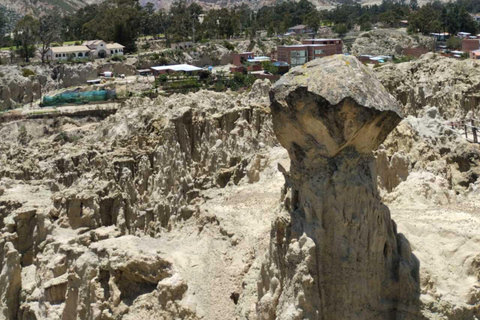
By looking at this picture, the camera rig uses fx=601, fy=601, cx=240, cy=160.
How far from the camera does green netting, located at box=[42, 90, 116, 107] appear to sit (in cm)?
5984

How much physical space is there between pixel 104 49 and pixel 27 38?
1013cm

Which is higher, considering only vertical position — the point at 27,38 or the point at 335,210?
the point at 27,38

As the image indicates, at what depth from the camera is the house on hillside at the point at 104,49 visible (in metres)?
78.4

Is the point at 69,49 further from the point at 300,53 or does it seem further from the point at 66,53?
the point at 300,53

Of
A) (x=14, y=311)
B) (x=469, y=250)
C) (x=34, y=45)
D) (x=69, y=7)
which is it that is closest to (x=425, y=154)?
(x=469, y=250)

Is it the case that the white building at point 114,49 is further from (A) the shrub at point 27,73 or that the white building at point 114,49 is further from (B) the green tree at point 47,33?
(A) the shrub at point 27,73

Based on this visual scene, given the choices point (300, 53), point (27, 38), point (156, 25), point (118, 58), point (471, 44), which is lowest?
point (300, 53)

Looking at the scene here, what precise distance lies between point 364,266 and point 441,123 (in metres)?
16.5

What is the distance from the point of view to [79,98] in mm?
59938

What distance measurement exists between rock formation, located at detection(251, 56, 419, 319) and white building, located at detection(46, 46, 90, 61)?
68355 millimetres

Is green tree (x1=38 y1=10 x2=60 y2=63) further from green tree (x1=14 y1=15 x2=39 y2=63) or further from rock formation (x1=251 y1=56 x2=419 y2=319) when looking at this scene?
rock formation (x1=251 y1=56 x2=419 y2=319)

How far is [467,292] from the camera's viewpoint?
501 inches

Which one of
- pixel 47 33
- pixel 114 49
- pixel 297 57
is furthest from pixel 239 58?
pixel 47 33

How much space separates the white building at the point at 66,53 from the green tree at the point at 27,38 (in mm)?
2517
